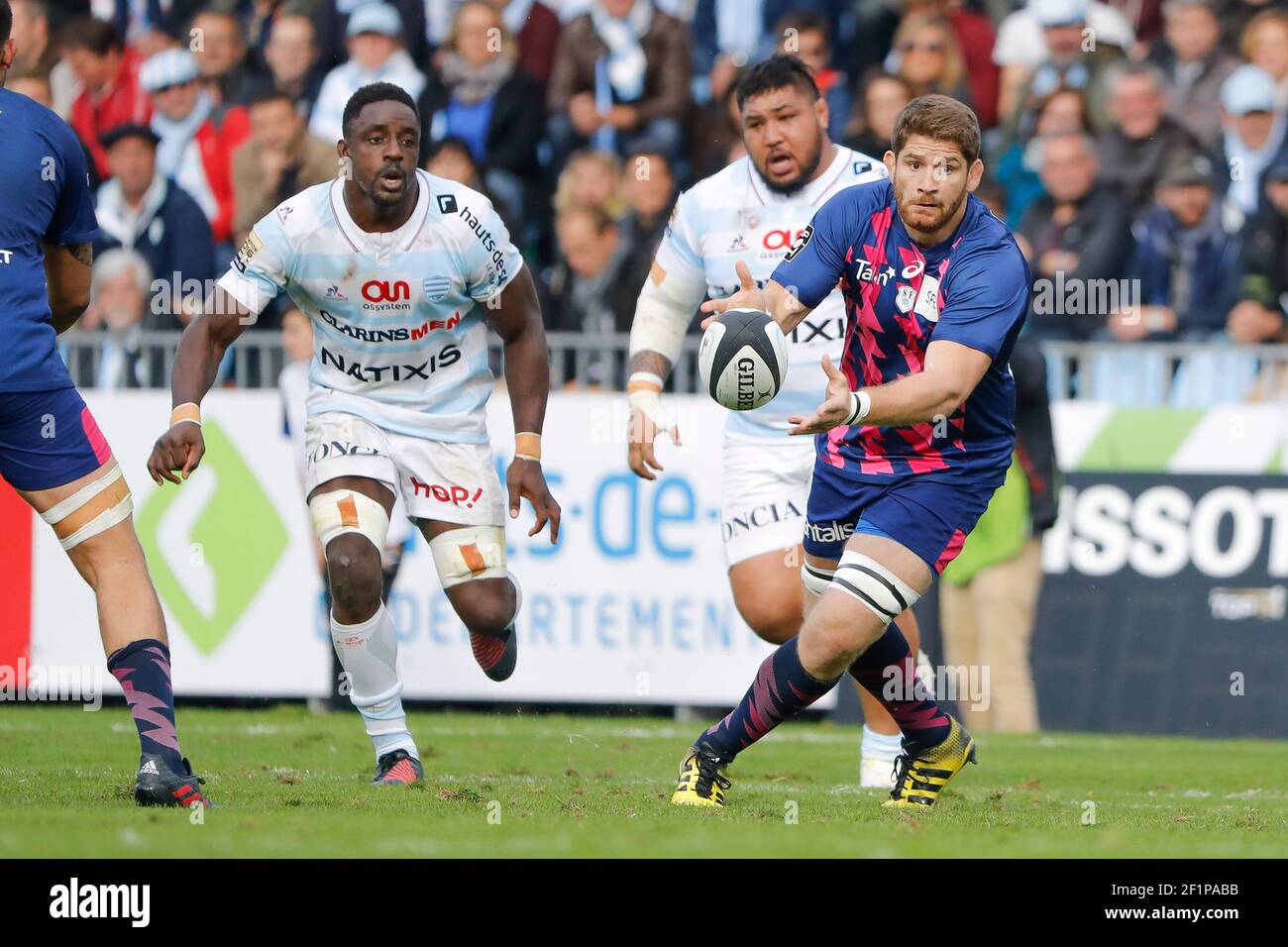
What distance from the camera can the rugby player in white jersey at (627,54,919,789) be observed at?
338 inches

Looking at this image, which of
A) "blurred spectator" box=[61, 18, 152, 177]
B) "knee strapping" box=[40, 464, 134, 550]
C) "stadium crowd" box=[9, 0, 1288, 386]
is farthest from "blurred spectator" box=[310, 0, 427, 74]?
"knee strapping" box=[40, 464, 134, 550]

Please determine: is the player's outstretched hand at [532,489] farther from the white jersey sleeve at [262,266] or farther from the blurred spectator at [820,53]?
the blurred spectator at [820,53]

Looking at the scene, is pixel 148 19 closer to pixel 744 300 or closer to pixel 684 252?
pixel 684 252

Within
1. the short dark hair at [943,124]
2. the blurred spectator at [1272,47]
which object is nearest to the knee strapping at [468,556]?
the short dark hair at [943,124]

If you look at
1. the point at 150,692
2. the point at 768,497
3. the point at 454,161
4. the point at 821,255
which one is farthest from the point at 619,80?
the point at 150,692

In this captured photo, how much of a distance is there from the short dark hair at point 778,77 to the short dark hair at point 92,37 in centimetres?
827

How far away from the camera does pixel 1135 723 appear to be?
37.9 feet

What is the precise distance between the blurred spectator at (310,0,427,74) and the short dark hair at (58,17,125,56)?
1.67 m

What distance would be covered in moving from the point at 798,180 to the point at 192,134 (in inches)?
286

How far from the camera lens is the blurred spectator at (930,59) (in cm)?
1350

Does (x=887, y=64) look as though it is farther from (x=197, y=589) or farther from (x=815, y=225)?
(x=815, y=225)

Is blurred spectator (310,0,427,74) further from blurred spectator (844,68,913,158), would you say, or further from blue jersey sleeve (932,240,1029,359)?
blue jersey sleeve (932,240,1029,359)

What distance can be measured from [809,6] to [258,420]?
16.9ft
